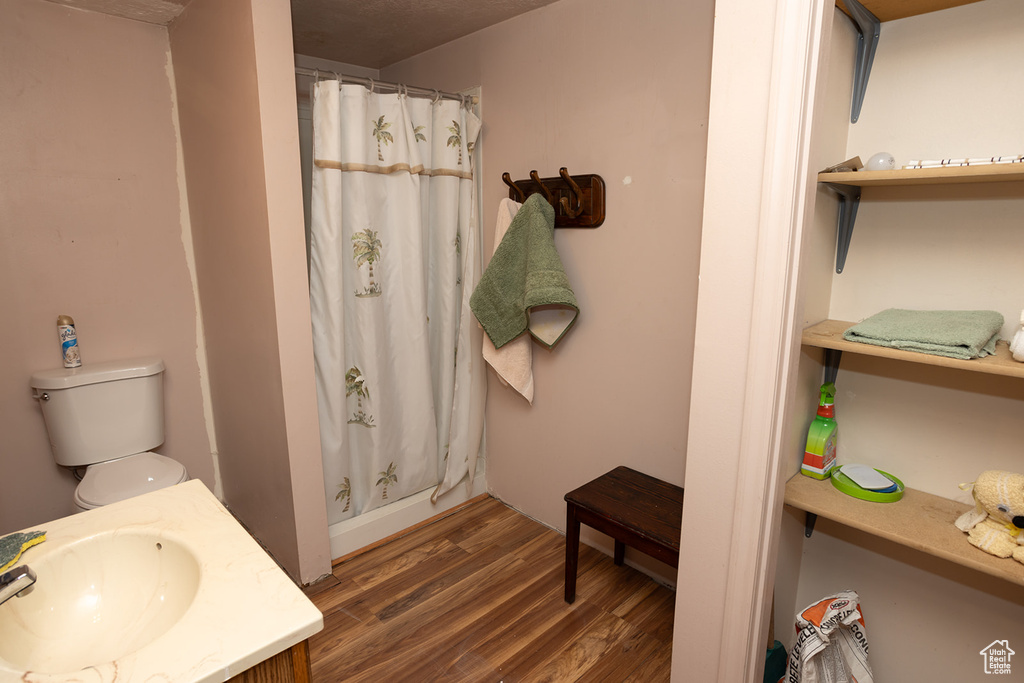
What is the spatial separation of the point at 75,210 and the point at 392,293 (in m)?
1.25

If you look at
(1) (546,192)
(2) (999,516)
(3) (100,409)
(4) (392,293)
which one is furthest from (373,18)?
(2) (999,516)

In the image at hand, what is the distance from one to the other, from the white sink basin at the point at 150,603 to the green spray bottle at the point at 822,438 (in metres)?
1.21

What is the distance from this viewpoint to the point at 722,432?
3.68ft

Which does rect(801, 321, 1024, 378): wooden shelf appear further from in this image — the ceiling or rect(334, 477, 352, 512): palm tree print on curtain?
rect(334, 477, 352, 512): palm tree print on curtain

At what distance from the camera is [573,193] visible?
1947mm

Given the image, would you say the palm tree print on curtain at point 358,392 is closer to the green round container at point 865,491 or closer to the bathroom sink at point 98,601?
the bathroom sink at point 98,601

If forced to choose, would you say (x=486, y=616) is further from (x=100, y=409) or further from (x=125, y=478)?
(x=100, y=409)

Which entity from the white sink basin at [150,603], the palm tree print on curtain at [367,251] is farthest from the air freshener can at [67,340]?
the white sink basin at [150,603]

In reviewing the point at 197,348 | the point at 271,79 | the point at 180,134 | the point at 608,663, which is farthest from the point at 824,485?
the point at 180,134

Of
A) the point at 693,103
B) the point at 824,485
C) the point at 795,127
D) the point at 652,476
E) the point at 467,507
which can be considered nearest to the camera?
the point at 795,127

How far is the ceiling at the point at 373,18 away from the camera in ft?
6.30

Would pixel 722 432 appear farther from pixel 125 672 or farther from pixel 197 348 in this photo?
pixel 197 348

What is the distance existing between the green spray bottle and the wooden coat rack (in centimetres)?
93

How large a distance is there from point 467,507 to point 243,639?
1890 millimetres
